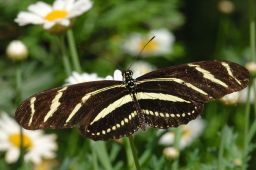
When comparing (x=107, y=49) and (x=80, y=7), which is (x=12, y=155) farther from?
(x=107, y=49)

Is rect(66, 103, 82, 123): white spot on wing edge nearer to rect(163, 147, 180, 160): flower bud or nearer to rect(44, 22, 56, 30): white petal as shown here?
rect(163, 147, 180, 160): flower bud

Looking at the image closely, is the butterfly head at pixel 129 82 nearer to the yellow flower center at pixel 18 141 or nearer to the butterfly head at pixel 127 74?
the butterfly head at pixel 127 74

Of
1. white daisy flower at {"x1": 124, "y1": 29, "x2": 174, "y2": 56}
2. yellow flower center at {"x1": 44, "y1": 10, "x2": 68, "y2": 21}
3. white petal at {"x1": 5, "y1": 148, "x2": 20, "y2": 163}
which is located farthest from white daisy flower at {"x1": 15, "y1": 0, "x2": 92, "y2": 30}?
white daisy flower at {"x1": 124, "y1": 29, "x2": 174, "y2": 56}

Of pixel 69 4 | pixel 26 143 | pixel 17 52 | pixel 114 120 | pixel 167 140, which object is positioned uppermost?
pixel 69 4

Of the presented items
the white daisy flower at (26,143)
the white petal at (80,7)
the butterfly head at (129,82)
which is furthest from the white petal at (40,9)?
the butterfly head at (129,82)

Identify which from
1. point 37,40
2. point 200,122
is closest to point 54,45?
point 37,40

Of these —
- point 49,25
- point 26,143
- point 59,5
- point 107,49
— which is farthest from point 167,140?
point 107,49
